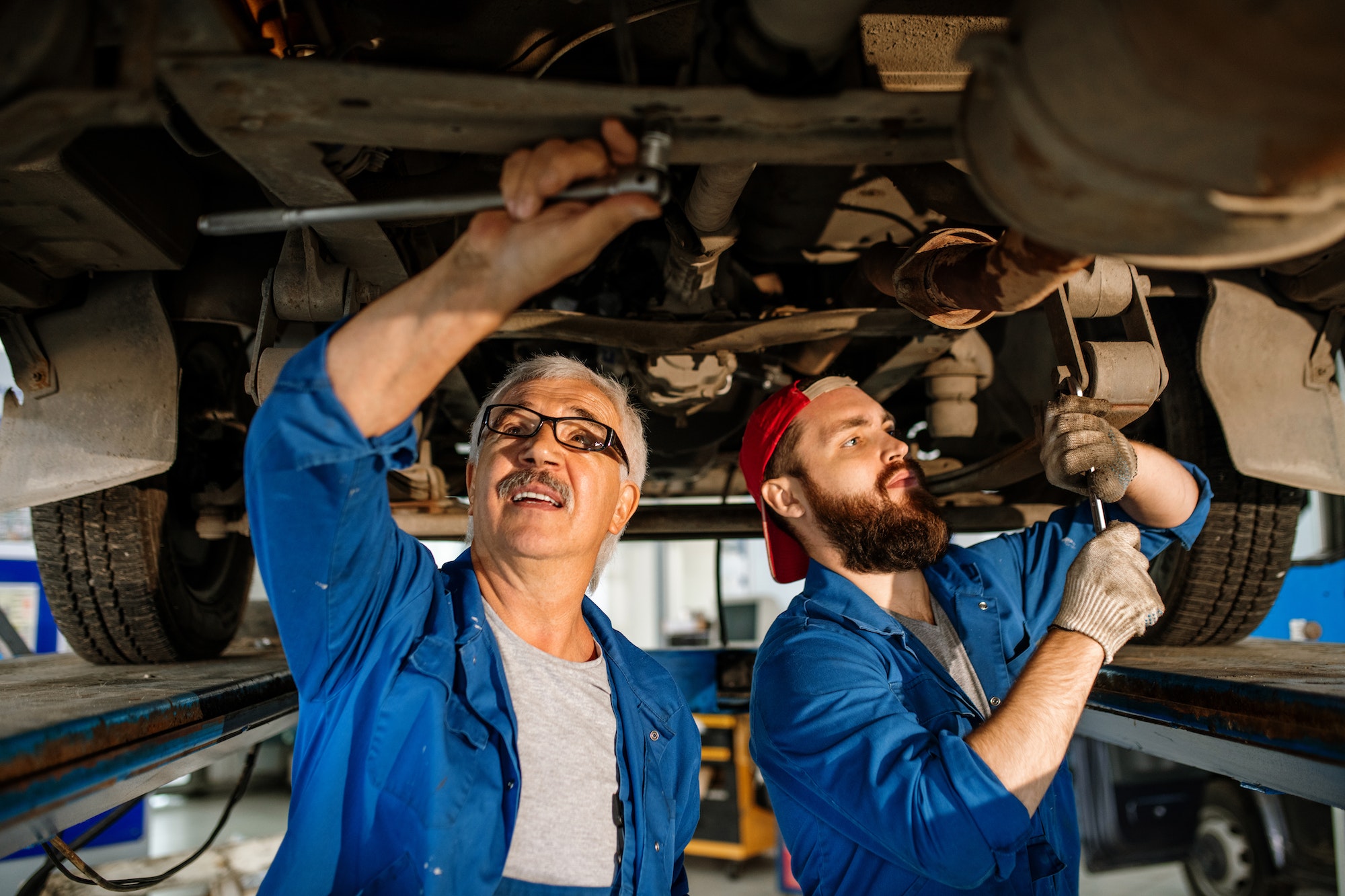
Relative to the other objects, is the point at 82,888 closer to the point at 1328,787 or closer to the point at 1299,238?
the point at 1328,787

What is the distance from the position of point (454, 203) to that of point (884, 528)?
110cm

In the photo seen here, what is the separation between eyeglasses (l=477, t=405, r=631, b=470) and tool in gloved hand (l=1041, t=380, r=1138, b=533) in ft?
2.57

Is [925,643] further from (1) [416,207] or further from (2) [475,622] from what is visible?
(1) [416,207]

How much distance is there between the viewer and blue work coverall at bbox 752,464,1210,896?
1158mm

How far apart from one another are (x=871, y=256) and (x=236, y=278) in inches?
52.2

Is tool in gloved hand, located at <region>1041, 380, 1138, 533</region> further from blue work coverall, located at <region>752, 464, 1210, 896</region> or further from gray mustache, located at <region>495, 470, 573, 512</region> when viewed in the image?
gray mustache, located at <region>495, 470, 573, 512</region>

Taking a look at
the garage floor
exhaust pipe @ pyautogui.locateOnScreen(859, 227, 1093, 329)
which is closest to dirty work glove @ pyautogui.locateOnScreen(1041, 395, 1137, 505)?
exhaust pipe @ pyautogui.locateOnScreen(859, 227, 1093, 329)

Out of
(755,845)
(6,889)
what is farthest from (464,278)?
(755,845)

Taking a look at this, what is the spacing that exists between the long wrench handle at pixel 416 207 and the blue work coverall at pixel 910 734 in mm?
852

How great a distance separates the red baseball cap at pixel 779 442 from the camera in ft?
6.16

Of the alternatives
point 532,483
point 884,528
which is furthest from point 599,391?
point 884,528

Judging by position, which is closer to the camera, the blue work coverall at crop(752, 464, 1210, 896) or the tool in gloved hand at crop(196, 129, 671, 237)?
the tool in gloved hand at crop(196, 129, 671, 237)

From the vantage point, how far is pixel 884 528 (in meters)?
1.67

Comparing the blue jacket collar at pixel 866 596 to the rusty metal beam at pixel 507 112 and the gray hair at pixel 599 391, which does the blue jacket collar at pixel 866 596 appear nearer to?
the gray hair at pixel 599 391
